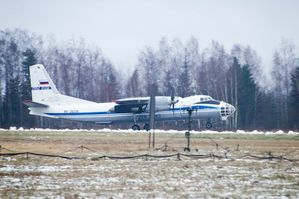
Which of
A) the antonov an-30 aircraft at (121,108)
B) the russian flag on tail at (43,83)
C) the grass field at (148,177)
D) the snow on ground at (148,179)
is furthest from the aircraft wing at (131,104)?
the snow on ground at (148,179)

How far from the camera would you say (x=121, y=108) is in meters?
46.7

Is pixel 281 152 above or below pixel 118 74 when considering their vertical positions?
below

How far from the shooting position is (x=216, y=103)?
46.1 meters

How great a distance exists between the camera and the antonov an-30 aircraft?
150 feet

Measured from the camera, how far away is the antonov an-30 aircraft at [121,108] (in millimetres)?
45812

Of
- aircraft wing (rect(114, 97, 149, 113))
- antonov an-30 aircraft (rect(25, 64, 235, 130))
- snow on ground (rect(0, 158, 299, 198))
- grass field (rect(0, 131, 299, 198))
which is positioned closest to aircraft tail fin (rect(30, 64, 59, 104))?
antonov an-30 aircraft (rect(25, 64, 235, 130))

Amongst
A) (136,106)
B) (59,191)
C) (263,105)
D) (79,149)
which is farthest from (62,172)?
(263,105)

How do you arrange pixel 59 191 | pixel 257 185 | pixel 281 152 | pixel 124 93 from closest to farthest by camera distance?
pixel 59 191 < pixel 257 185 < pixel 281 152 < pixel 124 93

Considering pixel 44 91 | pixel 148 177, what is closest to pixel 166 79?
pixel 44 91

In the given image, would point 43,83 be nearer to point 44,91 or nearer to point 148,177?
point 44,91

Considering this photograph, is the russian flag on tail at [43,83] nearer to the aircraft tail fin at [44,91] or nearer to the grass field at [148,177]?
the aircraft tail fin at [44,91]

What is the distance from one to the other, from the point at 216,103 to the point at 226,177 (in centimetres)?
3065

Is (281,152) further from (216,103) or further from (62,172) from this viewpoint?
(216,103)

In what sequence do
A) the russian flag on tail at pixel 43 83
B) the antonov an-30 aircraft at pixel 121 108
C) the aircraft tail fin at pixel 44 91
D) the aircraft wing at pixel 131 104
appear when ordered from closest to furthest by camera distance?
the antonov an-30 aircraft at pixel 121 108, the aircraft wing at pixel 131 104, the aircraft tail fin at pixel 44 91, the russian flag on tail at pixel 43 83
